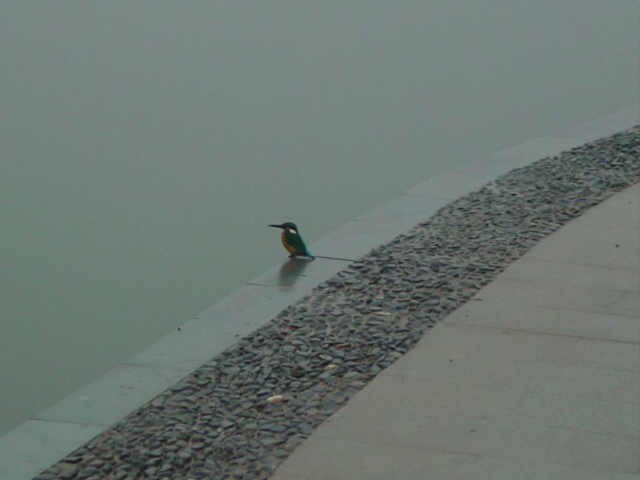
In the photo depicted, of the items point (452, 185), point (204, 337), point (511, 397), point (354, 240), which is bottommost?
point (511, 397)

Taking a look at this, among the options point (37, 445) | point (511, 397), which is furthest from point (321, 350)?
point (37, 445)

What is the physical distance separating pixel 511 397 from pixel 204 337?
157 cm

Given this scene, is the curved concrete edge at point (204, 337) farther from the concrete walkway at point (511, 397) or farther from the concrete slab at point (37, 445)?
the concrete walkway at point (511, 397)

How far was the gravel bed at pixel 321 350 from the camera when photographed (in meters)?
3.83

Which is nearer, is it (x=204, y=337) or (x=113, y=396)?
(x=113, y=396)

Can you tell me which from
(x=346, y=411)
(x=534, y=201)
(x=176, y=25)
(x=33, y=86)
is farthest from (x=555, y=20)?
(x=346, y=411)

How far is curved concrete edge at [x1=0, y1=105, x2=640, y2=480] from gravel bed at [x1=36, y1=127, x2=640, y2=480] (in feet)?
0.27

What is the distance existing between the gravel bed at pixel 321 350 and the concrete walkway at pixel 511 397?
0.13 meters

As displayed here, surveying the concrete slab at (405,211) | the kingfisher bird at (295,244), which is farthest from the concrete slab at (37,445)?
the concrete slab at (405,211)

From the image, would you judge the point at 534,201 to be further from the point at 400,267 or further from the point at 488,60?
the point at 488,60

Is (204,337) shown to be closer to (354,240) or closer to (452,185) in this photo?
(354,240)

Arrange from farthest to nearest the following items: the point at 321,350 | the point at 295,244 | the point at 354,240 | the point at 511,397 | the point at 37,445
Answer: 1. the point at 354,240
2. the point at 295,244
3. the point at 321,350
4. the point at 511,397
5. the point at 37,445

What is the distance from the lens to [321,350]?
4754 mm

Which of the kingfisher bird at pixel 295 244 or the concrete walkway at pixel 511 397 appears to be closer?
the concrete walkway at pixel 511 397
